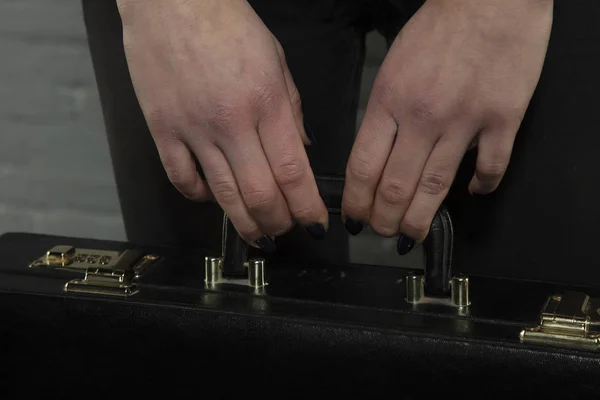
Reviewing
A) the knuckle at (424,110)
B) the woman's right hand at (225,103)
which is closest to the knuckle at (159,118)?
the woman's right hand at (225,103)

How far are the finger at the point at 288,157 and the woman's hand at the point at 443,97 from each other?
38 millimetres

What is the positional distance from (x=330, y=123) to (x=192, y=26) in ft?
1.23

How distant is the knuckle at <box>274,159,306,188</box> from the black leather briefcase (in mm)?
87

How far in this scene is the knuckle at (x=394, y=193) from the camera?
812 mm

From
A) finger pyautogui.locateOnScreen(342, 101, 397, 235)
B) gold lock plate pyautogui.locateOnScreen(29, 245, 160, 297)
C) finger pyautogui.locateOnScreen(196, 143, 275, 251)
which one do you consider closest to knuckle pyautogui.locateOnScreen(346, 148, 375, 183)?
finger pyautogui.locateOnScreen(342, 101, 397, 235)

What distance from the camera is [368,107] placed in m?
0.80

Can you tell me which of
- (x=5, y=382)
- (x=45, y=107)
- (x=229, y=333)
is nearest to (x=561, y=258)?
(x=229, y=333)

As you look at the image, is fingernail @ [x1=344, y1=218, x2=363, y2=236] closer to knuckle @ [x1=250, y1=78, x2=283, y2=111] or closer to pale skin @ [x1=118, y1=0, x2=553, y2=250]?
pale skin @ [x1=118, y1=0, x2=553, y2=250]

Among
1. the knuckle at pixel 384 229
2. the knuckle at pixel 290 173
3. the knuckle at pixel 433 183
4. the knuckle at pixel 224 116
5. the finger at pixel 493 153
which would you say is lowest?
the knuckle at pixel 384 229

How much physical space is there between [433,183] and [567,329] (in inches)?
6.4

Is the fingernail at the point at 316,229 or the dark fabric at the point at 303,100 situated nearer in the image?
the fingernail at the point at 316,229

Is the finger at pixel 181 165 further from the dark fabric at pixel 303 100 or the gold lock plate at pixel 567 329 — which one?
the gold lock plate at pixel 567 329

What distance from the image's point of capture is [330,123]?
1140mm

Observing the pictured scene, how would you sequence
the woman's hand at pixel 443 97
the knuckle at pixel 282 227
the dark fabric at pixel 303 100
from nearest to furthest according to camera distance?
1. the woman's hand at pixel 443 97
2. the knuckle at pixel 282 227
3. the dark fabric at pixel 303 100
